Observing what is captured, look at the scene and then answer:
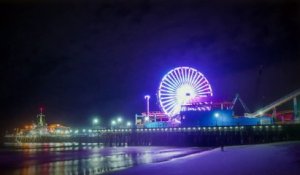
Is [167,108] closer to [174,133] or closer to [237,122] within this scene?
[174,133]

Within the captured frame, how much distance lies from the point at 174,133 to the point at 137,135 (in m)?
10.1

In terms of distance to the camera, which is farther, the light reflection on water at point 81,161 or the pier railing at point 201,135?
the pier railing at point 201,135

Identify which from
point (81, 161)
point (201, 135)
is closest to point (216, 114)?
point (201, 135)

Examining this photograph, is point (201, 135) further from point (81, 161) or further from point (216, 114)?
point (81, 161)

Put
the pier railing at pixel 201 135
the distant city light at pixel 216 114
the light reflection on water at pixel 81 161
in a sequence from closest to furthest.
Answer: the light reflection on water at pixel 81 161 → the pier railing at pixel 201 135 → the distant city light at pixel 216 114

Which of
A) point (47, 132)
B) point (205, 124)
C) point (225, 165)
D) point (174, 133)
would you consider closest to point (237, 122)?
point (205, 124)

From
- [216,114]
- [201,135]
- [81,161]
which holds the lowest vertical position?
[81,161]

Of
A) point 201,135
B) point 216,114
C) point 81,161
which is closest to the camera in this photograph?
point 81,161

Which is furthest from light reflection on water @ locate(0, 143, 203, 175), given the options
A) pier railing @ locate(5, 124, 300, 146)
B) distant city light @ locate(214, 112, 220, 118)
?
distant city light @ locate(214, 112, 220, 118)

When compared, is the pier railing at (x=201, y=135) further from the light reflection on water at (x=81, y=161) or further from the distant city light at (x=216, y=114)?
the light reflection on water at (x=81, y=161)

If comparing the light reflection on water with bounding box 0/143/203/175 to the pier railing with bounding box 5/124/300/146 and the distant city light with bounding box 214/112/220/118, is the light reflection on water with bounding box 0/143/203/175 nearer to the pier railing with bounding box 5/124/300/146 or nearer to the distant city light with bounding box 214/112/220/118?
the pier railing with bounding box 5/124/300/146

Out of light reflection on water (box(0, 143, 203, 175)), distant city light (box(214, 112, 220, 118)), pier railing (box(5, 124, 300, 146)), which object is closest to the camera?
light reflection on water (box(0, 143, 203, 175))

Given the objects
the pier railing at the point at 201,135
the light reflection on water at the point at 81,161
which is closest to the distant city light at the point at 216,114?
the pier railing at the point at 201,135

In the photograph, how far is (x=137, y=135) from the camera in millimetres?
75812
